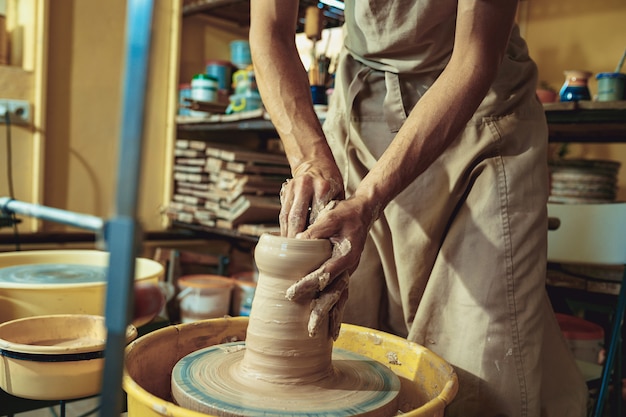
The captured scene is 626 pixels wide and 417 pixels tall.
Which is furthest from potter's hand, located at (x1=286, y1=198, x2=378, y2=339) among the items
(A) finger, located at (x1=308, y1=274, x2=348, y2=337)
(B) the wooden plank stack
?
(B) the wooden plank stack

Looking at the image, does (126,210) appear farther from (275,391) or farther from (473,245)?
(473,245)

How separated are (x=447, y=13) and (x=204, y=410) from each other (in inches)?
37.9

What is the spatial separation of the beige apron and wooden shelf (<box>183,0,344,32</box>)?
230cm

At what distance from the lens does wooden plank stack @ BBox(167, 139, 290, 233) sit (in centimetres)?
329

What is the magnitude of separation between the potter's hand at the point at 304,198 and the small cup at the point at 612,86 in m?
1.73

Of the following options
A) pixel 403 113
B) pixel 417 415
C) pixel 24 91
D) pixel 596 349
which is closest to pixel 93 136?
pixel 24 91

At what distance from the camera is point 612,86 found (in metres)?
2.30

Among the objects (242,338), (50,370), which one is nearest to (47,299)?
(50,370)

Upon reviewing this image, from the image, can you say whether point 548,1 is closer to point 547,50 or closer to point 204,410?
point 547,50

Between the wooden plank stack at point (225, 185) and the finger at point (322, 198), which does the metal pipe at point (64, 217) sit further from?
the wooden plank stack at point (225, 185)

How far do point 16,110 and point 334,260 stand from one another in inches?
111

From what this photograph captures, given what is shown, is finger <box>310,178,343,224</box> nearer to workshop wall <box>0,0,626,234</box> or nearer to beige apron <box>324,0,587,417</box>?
beige apron <box>324,0,587,417</box>

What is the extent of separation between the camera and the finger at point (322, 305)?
906 mm

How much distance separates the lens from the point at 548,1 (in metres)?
4.62
